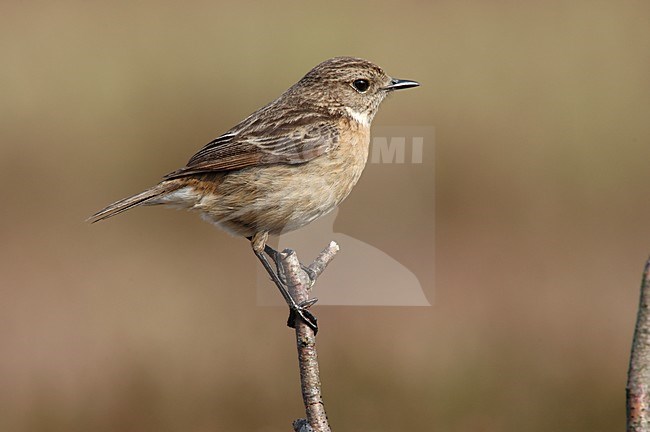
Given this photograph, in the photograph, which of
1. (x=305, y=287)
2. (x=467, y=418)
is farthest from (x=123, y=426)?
(x=305, y=287)

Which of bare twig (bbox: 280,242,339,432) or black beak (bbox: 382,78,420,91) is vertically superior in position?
black beak (bbox: 382,78,420,91)

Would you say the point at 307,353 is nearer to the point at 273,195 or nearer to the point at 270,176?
the point at 273,195

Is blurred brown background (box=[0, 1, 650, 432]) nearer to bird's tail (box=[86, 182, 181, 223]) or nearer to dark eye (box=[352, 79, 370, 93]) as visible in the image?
dark eye (box=[352, 79, 370, 93])

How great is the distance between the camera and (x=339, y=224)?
386 inches

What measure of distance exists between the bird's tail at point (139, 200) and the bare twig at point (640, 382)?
2999 millimetres

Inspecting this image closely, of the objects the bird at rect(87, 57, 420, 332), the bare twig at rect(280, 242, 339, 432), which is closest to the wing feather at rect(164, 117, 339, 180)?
the bird at rect(87, 57, 420, 332)

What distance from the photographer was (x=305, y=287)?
388 centimetres

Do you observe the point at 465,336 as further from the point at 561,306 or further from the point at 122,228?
the point at 122,228

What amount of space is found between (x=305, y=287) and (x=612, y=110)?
8.60m

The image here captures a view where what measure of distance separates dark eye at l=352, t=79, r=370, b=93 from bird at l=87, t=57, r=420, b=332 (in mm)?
243

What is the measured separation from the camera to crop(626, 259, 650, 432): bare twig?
1.86 meters

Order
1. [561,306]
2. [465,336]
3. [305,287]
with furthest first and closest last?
[561,306] → [465,336] → [305,287]

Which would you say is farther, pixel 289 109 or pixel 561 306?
pixel 561 306

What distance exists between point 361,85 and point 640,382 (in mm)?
3802
